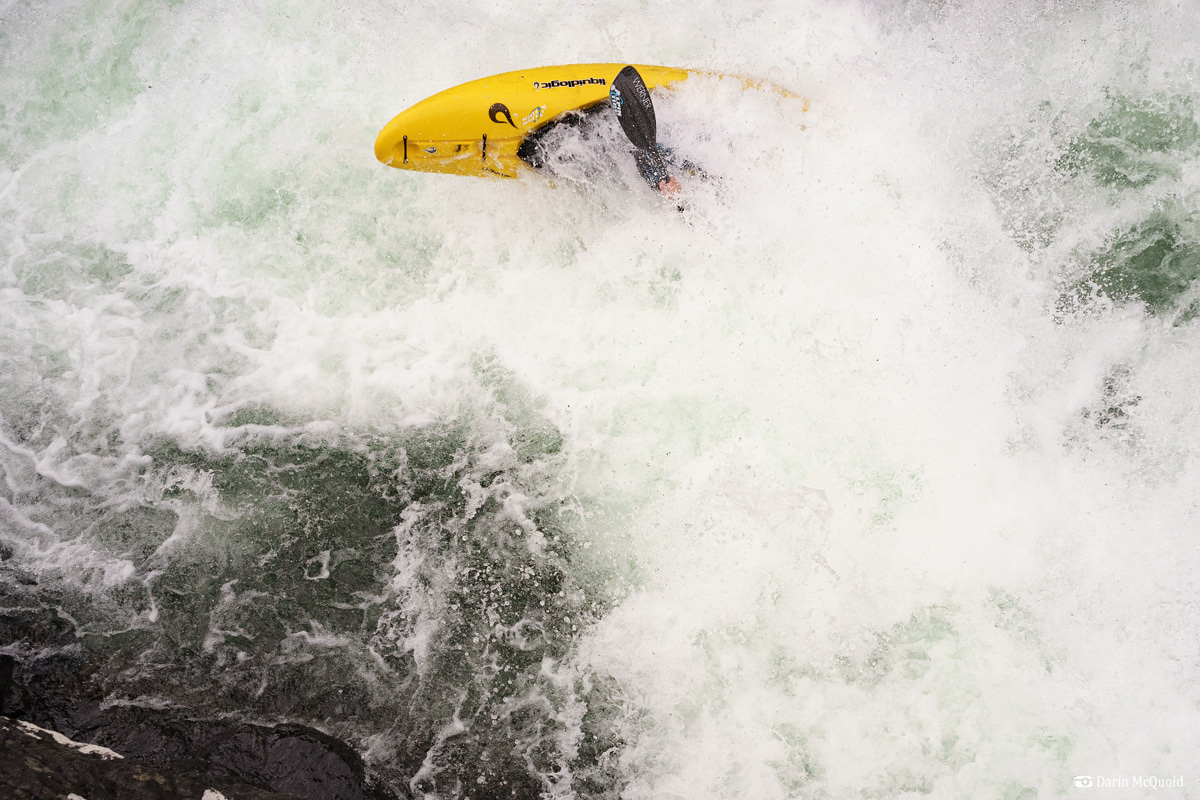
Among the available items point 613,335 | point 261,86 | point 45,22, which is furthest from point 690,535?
point 45,22

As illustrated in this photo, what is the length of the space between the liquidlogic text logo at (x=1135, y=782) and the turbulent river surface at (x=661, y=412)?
0.03 metres

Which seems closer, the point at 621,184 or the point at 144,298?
the point at 621,184

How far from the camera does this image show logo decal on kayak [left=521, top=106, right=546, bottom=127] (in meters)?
4.47

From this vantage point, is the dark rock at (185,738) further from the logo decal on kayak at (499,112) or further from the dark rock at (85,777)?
the logo decal on kayak at (499,112)

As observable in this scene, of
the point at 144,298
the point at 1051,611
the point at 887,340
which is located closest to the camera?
the point at 1051,611

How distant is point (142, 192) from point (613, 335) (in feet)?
12.2

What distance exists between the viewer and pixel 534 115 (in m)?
4.48

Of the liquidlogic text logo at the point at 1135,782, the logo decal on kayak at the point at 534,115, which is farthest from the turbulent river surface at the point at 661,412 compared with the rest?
the logo decal on kayak at the point at 534,115

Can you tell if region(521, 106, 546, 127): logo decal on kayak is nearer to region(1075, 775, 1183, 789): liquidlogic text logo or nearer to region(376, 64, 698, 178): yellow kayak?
region(376, 64, 698, 178): yellow kayak

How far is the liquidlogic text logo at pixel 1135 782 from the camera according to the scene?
13.3ft

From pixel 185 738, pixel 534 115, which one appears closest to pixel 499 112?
pixel 534 115

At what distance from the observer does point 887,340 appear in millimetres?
4496

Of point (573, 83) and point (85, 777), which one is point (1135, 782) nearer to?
point (573, 83)

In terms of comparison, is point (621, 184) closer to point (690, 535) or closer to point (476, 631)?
point (690, 535)
